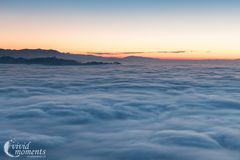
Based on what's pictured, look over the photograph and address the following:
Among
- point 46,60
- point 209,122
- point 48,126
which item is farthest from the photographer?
point 46,60

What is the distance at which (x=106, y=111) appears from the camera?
33.5 ft

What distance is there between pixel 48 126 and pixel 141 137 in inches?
96.2

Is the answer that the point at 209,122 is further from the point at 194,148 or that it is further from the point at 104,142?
the point at 104,142

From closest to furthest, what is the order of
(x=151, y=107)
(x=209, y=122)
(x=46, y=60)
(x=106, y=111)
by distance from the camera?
1. (x=209, y=122)
2. (x=106, y=111)
3. (x=151, y=107)
4. (x=46, y=60)

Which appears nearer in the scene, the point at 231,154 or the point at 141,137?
the point at 231,154

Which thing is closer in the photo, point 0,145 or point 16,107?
point 0,145

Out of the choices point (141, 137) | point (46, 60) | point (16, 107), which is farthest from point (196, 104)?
point (46, 60)

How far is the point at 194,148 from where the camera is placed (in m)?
5.99

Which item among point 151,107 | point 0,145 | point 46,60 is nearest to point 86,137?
point 0,145

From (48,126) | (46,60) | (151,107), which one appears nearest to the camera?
(48,126)

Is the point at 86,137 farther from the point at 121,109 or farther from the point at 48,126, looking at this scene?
the point at 121,109

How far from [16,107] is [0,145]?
502cm

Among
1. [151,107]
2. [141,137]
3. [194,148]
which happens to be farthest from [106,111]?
[194,148]

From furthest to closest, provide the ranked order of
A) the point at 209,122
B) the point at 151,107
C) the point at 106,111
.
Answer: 1. the point at 151,107
2. the point at 106,111
3. the point at 209,122
